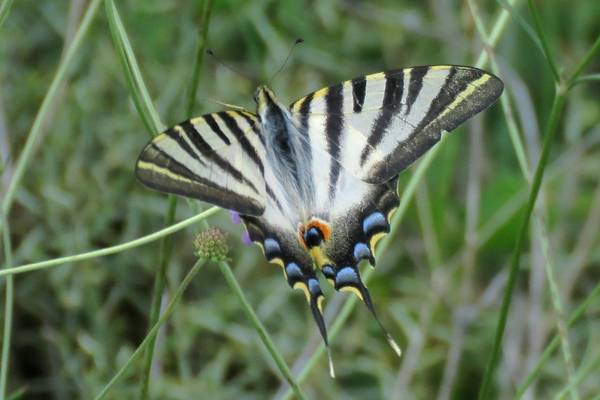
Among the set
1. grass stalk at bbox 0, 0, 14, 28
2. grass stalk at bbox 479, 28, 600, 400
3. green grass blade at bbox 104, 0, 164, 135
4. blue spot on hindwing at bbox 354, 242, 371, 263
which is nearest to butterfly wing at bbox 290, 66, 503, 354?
blue spot on hindwing at bbox 354, 242, 371, 263

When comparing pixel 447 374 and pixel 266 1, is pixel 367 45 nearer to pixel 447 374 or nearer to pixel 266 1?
pixel 266 1

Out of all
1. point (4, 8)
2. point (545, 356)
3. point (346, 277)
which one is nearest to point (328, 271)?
point (346, 277)

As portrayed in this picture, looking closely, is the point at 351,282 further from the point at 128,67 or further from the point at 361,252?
the point at 128,67

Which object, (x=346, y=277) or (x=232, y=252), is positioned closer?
(x=346, y=277)

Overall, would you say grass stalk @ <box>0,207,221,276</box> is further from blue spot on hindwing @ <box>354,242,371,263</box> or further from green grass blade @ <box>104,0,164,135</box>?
blue spot on hindwing @ <box>354,242,371,263</box>

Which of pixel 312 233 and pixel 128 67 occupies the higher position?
pixel 128 67

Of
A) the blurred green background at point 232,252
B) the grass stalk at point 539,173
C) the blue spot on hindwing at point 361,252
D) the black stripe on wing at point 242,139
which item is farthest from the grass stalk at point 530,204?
the blurred green background at point 232,252

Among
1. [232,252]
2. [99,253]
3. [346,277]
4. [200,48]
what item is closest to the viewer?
[99,253]
